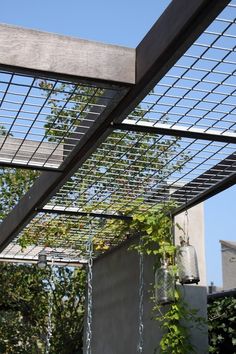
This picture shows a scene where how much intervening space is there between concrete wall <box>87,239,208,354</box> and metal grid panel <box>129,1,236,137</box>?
6.54ft

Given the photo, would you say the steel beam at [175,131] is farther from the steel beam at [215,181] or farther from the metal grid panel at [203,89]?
the steel beam at [215,181]

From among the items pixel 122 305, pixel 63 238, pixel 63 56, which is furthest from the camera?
pixel 63 238

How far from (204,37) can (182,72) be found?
36cm

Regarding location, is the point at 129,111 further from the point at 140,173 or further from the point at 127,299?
the point at 127,299

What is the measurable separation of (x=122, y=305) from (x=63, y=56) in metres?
3.76

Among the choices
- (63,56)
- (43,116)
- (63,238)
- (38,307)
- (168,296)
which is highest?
(63,56)

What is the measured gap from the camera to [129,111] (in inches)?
152

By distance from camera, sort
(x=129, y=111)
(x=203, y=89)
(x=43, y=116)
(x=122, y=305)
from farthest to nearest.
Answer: (x=122, y=305) < (x=43, y=116) < (x=129, y=111) < (x=203, y=89)

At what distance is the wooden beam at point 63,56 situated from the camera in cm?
346

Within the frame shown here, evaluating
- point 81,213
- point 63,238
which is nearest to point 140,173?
point 81,213

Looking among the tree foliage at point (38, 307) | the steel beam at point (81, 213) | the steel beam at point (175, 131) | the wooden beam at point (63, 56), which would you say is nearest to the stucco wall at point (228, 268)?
the tree foliage at point (38, 307)

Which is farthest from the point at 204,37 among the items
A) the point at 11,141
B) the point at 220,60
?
the point at 11,141

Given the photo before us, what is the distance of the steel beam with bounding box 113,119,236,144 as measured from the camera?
4051 millimetres

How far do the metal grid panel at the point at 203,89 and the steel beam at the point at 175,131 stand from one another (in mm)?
20
